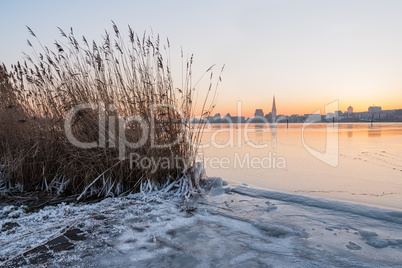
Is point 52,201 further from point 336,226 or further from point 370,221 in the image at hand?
point 370,221

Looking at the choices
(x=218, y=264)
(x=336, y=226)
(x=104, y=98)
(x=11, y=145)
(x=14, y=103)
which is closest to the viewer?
(x=218, y=264)

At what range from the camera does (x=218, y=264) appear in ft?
4.33

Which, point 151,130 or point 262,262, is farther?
point 151,130

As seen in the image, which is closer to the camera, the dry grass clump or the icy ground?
the icy ground

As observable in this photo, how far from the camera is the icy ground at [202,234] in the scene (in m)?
1.36

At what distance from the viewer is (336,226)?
1.84 metres

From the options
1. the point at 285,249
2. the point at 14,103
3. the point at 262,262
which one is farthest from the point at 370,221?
the point at 14,103

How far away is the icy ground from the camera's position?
1.36m

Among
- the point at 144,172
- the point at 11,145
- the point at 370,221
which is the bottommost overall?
the point at 370,221

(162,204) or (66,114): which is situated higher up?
(66,114)

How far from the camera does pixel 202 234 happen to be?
1.71 metres

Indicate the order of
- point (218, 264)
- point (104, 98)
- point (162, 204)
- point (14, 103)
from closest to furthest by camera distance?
point (218, 264)
point (162, 204)
point (104, 98)
point (14, 103)

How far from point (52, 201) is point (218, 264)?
6.49 ft

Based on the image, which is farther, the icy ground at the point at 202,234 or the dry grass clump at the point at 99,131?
the dry grass clump at the point at 99,131
